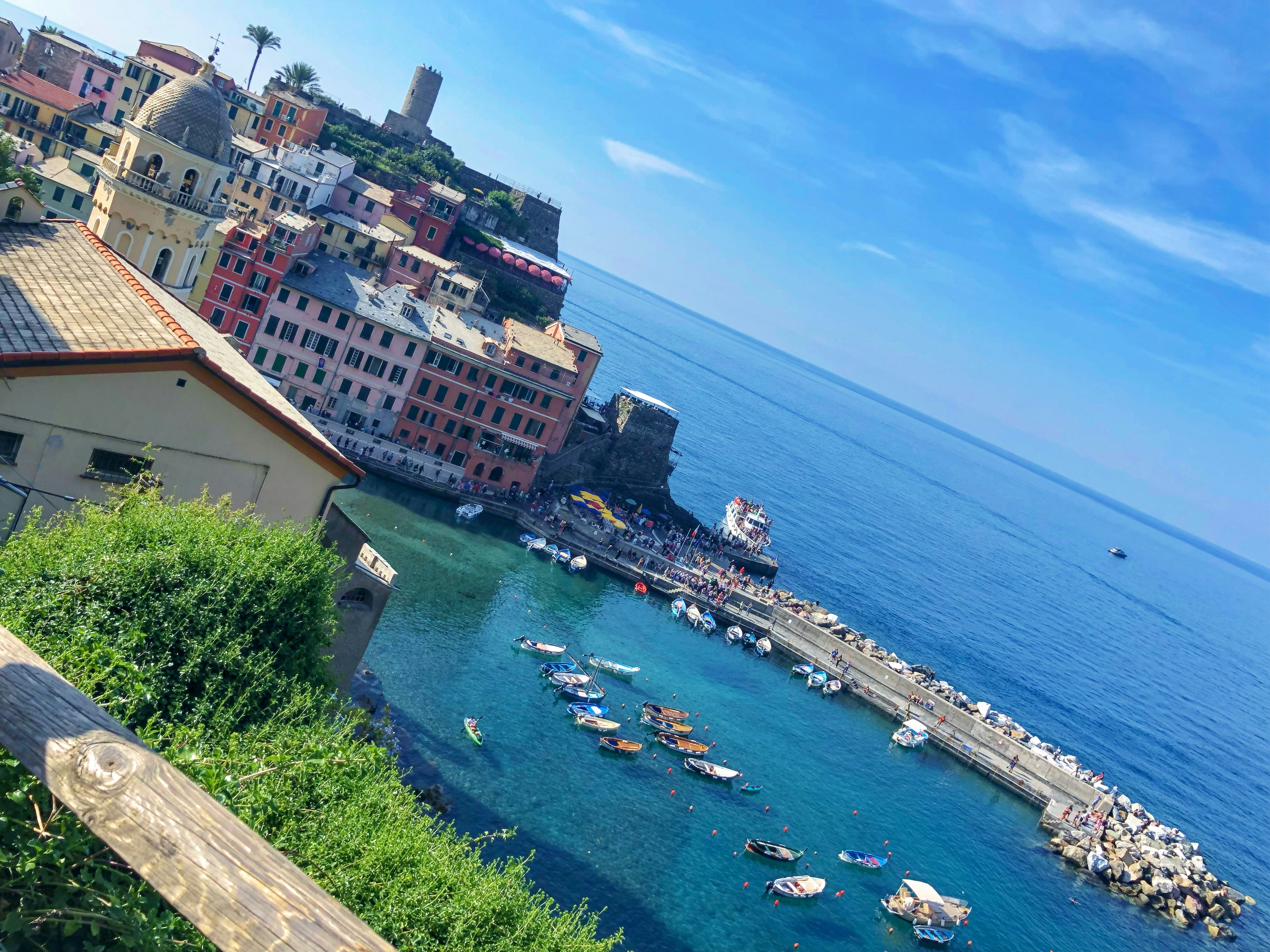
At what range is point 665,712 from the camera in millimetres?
50781

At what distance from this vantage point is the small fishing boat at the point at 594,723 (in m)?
46.1

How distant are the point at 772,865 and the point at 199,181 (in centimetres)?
3741

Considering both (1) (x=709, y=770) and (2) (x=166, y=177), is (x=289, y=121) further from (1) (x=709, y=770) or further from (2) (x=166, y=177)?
(1) (x=709, y=770)

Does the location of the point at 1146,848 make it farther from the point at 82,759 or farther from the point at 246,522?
the point at 82,759

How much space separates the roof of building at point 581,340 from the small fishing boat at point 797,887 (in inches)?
1918

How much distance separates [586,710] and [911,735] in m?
27.8

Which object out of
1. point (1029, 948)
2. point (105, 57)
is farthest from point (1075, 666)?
point (105, 57)

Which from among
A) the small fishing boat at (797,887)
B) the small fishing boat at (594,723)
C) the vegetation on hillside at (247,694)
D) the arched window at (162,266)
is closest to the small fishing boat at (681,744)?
the small fishing boat at (594,723)

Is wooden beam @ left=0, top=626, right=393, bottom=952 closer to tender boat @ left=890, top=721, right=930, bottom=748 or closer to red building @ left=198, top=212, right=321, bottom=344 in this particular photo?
tender boat @ left=890, top=721, right=930, bottom=748

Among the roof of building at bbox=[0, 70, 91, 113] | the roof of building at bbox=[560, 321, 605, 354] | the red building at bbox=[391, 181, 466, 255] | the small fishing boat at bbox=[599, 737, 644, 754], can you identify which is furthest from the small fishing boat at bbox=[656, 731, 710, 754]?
the roof of building at bbox=[0, 70, 91, 113]

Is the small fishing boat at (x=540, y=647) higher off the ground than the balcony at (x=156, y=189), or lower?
lower

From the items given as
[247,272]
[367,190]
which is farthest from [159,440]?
[367,190]

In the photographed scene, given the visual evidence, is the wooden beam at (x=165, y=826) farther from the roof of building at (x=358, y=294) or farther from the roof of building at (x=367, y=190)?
the roof of building at (x=367, y=190)

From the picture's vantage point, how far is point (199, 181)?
2950 centimetres
